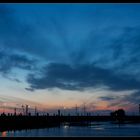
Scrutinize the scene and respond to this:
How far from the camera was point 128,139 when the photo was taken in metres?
1.63

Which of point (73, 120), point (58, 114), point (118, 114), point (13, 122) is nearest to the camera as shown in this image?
point (13, 122)

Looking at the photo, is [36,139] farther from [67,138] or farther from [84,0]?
[84,0]

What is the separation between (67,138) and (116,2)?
946mm

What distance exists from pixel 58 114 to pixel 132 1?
87.4m

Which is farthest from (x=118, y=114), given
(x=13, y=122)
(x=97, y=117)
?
(x=13, y=122)

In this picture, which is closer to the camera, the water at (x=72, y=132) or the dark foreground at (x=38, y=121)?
the water at (x=72, y=132)

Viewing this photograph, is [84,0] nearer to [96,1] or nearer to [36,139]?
[96,1]

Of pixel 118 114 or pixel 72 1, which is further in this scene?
pixel 118 114

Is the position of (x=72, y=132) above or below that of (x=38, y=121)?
below

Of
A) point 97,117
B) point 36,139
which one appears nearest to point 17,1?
point 36,139

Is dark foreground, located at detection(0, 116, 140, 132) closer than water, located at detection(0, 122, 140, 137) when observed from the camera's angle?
No

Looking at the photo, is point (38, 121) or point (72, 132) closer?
point (72, 132)

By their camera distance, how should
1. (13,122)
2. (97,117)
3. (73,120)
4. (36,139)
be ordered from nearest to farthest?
1. (36,139)
2. (13,122)
3. (73,120)
4. (97,117)

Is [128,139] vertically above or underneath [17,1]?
underneath
